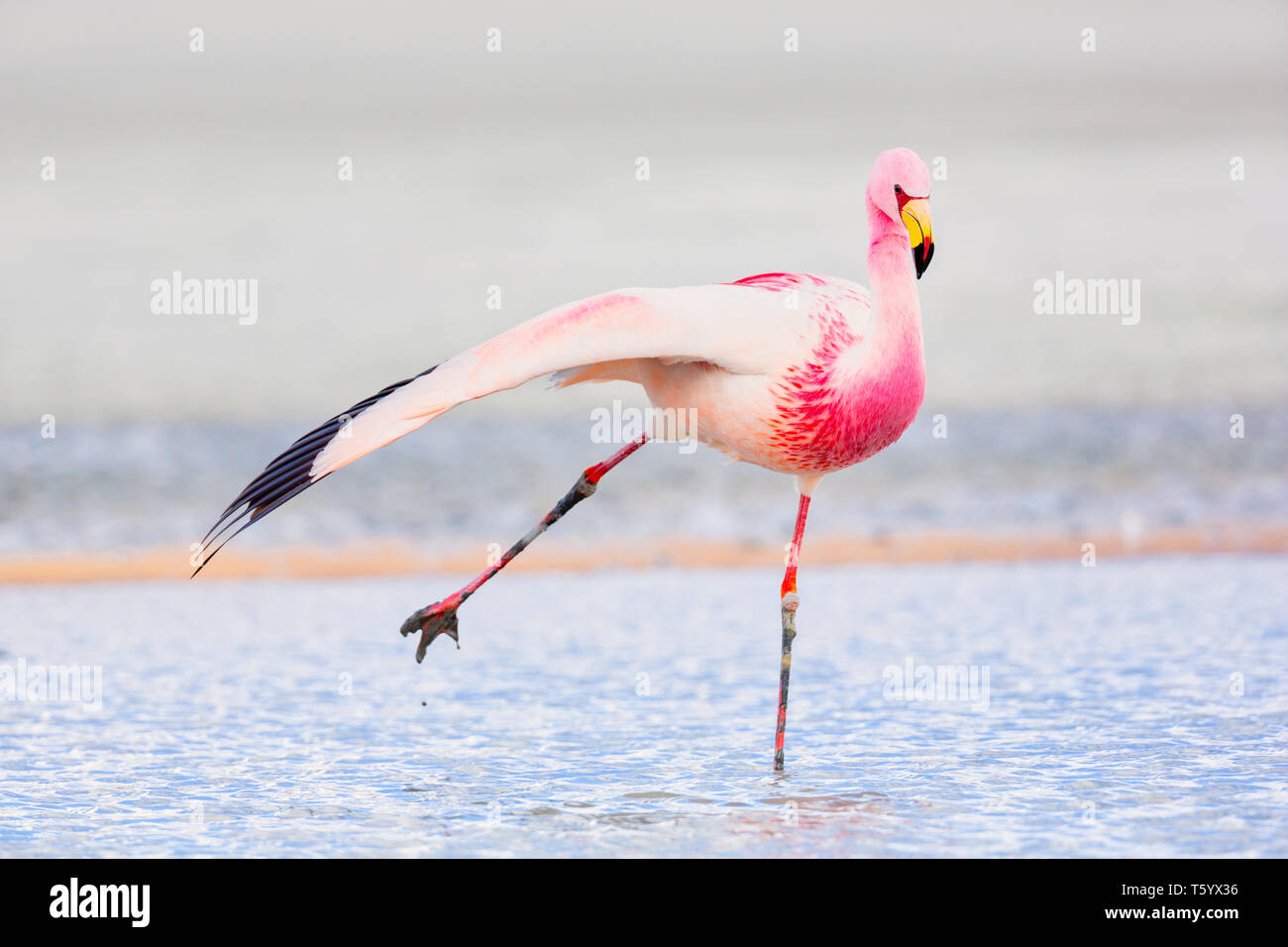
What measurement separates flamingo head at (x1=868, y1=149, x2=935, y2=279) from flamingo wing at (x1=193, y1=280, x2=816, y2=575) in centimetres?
59

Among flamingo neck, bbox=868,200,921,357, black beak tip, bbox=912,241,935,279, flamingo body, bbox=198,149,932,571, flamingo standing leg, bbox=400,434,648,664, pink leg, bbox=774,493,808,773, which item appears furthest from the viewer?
flamingo standing leg, bbox=400,434,648,664

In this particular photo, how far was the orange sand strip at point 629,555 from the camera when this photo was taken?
46.8 ft

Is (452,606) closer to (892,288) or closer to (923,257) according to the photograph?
(892,288)

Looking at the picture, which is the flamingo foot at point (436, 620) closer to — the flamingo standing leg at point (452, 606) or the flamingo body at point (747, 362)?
the flamingo standing leg at point (452, 606)

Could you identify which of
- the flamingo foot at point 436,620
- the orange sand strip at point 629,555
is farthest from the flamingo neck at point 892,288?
the orange sand strip at point 629,555

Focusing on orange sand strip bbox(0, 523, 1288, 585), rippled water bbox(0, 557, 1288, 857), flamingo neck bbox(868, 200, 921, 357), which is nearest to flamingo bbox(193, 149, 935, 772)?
flamingo neck bbox(868, 200, 921, 357)

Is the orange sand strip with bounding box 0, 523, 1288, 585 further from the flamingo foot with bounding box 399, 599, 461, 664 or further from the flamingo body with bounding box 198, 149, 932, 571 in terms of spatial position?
the flamingo body with bounding box 198, 149, 932, 571

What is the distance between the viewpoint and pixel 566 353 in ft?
21.1

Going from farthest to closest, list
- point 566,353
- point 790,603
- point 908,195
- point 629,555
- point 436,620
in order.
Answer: point 629,555
point 436,620
point 790,603
point 908,195
point 566,353

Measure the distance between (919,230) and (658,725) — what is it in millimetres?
2758

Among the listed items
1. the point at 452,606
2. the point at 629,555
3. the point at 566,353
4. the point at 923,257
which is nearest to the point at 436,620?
the point at 452,606

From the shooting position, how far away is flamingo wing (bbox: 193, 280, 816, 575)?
6215 mm

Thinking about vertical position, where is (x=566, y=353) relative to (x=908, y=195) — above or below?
below

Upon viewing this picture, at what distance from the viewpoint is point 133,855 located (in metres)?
5.72
